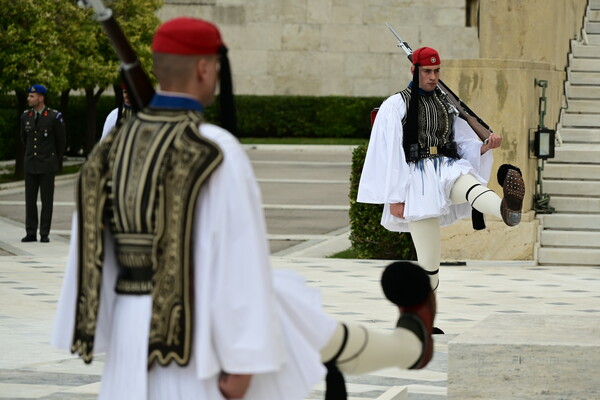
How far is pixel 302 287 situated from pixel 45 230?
490 inches

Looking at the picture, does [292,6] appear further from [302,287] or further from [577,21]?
[302,287]

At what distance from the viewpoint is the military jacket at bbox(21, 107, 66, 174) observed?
16.5 m

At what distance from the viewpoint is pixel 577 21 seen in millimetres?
18969

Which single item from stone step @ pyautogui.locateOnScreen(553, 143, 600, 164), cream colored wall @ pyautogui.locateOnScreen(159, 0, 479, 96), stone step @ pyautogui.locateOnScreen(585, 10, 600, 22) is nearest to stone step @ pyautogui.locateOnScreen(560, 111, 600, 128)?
stone step @ pyautogui.locateOnScreen(553, 143, 600, 164)

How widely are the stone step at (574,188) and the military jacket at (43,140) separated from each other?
5.99m

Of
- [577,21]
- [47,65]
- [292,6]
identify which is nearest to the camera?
[577,21]

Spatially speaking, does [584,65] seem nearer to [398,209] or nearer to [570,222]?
[570,222]

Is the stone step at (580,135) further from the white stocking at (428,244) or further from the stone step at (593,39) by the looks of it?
the white stocking at (428,244)

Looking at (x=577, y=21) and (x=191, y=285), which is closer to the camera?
(x=191, y=285)

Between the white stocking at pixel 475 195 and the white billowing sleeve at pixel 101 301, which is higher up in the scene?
the white billowing sleeve at pixel 101 301

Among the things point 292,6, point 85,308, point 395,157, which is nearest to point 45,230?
point 395,157

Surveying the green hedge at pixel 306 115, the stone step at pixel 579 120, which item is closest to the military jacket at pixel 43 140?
the stone step at pixel 579 120

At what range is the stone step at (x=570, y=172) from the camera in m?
15.2

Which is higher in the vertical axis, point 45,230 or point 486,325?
point 486,325
